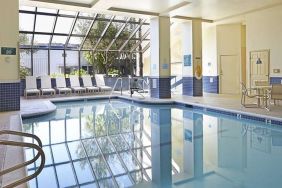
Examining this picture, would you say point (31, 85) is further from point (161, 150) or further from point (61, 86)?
point (161, 150)

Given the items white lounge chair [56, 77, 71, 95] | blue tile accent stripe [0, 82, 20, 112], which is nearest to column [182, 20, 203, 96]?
white lounge chair [56, 77, 71, 95]

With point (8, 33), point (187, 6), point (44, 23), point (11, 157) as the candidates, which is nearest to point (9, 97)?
point (8, 33)

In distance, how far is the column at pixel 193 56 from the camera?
11461 millimetres

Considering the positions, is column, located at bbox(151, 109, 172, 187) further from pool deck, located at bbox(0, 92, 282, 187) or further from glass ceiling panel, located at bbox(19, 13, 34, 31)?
glass ceiling panel, located at bbox(19, 13, 34, 31)

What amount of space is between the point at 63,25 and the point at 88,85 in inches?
111

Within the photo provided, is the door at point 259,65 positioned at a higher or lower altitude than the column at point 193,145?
higher

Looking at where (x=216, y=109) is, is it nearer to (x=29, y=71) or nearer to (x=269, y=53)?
(x=269, y=53)

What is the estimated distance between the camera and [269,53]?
9.72 m

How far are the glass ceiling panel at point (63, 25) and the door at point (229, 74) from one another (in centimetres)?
677

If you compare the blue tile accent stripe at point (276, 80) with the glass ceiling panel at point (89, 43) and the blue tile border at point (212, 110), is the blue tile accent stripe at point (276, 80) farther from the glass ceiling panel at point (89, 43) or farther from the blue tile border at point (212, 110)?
the glass ceiling panel at point (89, 43)

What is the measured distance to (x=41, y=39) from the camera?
501 inches

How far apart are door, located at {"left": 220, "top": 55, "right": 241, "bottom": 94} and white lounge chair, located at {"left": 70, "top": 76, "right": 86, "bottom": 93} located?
6.22m

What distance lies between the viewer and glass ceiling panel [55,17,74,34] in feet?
38.4

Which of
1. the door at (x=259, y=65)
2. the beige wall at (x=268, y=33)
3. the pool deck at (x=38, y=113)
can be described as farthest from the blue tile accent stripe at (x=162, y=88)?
the beige wall at (x=268, y=33)
